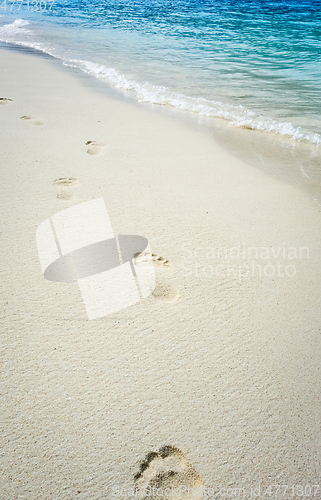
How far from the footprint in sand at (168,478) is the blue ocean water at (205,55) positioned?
3.64 metres

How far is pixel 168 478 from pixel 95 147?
9.00 ft

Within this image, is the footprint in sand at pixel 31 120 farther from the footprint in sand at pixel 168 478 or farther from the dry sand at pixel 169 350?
the footprint in sand at pixel 168 478

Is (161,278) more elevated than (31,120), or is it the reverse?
(31,120)

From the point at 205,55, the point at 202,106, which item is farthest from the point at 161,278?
the point at 205,55

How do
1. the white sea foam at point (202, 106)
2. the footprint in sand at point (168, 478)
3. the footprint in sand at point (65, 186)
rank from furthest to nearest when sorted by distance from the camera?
1. the white sea foam at point (202, 106)
2. the footprint in sand at point (65, 186)
3. the footprint in sand at point (168, 478)

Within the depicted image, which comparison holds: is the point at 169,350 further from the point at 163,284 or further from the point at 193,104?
the point at 193,104

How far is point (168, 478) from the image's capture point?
43.0 inches

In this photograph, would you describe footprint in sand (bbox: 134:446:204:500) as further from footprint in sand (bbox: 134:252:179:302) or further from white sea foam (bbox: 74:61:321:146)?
white sea foam (bbox: 74:61:321:146)


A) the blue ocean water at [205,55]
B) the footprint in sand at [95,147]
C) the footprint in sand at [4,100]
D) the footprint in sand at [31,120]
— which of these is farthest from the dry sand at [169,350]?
the blue ocean water at [205,55]

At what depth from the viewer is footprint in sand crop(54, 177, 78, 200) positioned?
239cm

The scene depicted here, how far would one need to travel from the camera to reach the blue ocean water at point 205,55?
4.63 meters

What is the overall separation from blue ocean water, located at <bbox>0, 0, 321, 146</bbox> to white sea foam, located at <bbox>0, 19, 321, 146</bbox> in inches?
0.5

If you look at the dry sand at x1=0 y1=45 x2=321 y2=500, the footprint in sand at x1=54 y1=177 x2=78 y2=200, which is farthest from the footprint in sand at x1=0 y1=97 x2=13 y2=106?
the footprint in sand at x1=54 y1=177 x2=78 y2=200

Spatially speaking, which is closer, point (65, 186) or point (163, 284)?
point (163, 284)
